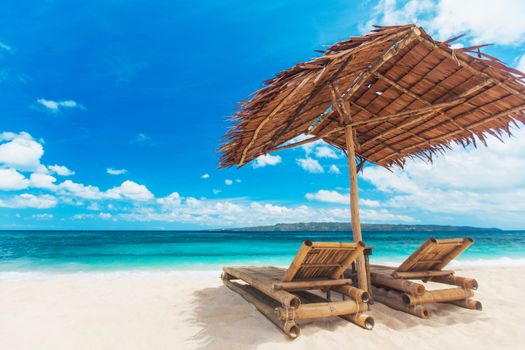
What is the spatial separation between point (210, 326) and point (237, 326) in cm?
29

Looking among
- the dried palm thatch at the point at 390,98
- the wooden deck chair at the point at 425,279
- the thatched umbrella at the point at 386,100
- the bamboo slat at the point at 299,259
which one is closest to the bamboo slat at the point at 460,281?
the wooden deck chair at the point at 425,279

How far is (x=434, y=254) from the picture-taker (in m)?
3.32

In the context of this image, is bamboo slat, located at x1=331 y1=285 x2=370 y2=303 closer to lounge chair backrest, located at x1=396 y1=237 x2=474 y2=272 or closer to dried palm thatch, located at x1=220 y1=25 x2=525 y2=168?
lounge chair backrest, located at x1=396 y1=237 x2=474 y2=272

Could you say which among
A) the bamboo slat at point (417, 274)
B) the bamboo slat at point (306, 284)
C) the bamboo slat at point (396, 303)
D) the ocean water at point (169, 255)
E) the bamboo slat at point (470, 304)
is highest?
the bamboo slat at point (306, 284)

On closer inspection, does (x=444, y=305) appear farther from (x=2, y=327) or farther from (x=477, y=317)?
(x=2, y=327)

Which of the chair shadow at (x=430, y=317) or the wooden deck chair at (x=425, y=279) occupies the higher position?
the wooden deck chair at (x=425, y=279)

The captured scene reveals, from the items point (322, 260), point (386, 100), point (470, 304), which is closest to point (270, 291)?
point (322, 260)

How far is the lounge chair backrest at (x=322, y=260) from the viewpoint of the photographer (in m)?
2.51

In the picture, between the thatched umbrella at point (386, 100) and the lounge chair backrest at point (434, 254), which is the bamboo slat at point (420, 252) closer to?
the lounge chair backrest at point (434, 254)

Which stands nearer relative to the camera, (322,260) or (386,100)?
(322,260)

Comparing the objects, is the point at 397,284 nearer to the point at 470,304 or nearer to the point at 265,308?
the point at 470,304

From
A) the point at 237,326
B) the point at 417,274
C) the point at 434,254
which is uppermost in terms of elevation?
the point at 434,254

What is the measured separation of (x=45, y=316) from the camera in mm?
3326

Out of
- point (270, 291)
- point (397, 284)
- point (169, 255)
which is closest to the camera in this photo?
point (270, 291)
